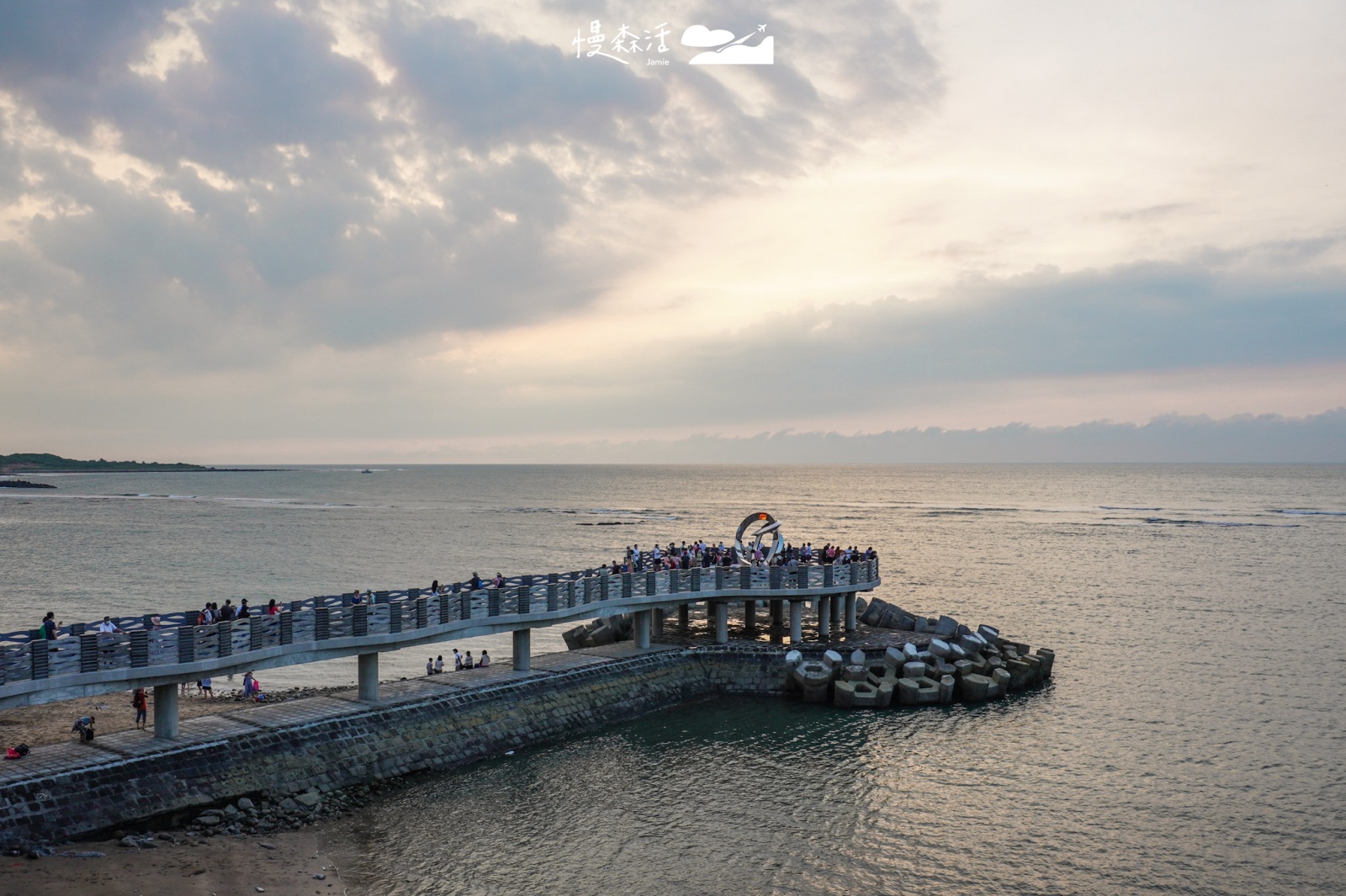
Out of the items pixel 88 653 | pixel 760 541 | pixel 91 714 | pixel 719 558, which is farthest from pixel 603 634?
pixel 88 653

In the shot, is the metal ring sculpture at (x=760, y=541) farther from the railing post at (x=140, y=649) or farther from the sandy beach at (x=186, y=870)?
the railing post at (x=140, y=649)

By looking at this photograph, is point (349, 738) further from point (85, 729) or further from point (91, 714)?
point (91, 714)

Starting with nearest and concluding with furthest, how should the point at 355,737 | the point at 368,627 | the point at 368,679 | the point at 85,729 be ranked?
1. the point at 85,729
2. the point at 355,737
3. the point at 368,627
4. the point at 368,679

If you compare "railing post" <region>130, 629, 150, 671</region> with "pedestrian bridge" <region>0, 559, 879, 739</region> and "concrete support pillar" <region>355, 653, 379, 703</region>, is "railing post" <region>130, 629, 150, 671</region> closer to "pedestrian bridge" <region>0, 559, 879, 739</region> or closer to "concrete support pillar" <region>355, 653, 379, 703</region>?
"pedestrian bridge" <region>0, 559, 879, 739</region>

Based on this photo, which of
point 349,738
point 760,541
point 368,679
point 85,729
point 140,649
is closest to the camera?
point 140,649

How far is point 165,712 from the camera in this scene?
23.3 meters

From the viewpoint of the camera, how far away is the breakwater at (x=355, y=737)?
20.7m

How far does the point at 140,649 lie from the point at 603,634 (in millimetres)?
22031

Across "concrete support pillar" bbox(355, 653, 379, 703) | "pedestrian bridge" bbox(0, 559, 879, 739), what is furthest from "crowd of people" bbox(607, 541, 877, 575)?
"concrete support pillar" bbox(355, 653, 379, 703)

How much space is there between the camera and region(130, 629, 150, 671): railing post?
892 inches

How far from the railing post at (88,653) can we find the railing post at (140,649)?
78 centimetres

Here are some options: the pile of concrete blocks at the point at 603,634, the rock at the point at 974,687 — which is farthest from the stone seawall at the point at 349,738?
the rock at the point at 974,687

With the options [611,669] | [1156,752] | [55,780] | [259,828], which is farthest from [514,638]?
[1156,752]

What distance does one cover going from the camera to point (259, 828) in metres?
21.8
